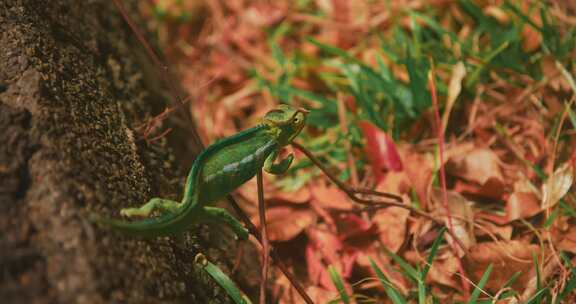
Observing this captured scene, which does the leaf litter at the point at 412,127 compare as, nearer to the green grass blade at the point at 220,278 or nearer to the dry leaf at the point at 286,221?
the dry leaf at the point at 286,221

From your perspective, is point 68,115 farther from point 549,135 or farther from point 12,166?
point 549,135

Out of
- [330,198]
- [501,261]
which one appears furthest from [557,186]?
[330,198]

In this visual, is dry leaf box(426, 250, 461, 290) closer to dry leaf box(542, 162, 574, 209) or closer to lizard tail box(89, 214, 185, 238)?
dry leaf box(542, 162, 574, 209)

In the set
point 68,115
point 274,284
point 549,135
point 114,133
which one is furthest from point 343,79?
point 68,115

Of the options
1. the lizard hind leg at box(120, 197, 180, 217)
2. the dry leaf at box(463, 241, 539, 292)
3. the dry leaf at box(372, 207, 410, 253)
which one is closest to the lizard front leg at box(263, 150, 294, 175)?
the lizard hind leg at box(120, 197, 180, 217)

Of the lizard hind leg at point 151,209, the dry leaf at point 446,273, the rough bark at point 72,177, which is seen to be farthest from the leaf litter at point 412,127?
the lizard hind leg at point 151,209

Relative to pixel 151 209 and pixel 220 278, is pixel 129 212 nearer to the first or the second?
pixel 151 209
